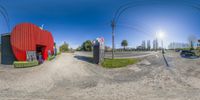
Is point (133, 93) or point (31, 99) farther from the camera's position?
point (133, 93)

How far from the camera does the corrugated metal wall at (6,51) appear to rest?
19.7m

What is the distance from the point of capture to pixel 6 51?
2017 centimetres

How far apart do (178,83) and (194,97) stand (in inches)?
103

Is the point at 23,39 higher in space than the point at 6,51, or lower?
higher

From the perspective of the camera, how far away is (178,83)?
28.8 ft

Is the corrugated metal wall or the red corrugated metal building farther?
the corrugated metal wall

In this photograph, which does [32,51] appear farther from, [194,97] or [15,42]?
[194,97]

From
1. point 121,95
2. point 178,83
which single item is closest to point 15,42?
point 121,95

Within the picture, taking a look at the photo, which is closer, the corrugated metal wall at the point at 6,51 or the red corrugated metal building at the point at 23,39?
the red corrugated metal building at the point at 23,39

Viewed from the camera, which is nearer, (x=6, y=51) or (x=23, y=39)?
(x=23, y=39)

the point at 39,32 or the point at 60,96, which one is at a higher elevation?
the point at 39,32

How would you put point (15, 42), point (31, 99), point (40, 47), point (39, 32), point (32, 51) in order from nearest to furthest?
1. point (31, 99)
2. point (15, 42)
3. point (32, 51)
4. point (39, 32)
5. point (40, 47)

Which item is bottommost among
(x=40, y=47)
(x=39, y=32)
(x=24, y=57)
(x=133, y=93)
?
(x=133, y=93)

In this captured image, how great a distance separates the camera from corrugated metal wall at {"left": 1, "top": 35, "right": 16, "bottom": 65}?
1970 cm
